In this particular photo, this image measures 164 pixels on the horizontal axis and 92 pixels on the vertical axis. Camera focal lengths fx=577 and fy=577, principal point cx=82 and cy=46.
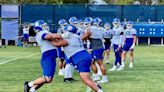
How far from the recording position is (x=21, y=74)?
2105 cm

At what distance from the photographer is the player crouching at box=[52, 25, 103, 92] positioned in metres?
13.8

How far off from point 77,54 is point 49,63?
0.89 meters

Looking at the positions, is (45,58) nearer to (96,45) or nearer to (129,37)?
(96,45)

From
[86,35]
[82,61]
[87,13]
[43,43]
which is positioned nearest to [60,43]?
[82,61]

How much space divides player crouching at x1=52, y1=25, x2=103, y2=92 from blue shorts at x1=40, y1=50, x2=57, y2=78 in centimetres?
56

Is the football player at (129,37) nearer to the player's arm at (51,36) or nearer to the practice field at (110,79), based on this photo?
the practice field at (110,79)

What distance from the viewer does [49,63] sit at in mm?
14469

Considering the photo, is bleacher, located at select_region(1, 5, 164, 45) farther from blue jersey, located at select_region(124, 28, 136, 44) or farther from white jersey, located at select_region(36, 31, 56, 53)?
white jersey, located at select_region(36, 31, 56, 53)

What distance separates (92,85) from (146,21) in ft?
125

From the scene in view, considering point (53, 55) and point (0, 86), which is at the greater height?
point (53, 55)

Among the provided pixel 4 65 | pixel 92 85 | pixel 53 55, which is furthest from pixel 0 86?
pixel 4 65

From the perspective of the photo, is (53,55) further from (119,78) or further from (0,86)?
(119,78)

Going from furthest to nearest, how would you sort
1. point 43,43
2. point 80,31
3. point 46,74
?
point 80,31 → point 43,43 → point 46,74

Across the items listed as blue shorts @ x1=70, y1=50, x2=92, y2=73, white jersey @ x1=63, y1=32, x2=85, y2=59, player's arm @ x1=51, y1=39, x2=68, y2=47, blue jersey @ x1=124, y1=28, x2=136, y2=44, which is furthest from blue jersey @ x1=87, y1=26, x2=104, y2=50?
blue jersey @ x1=124, y1=28, x2=136, y2=44
